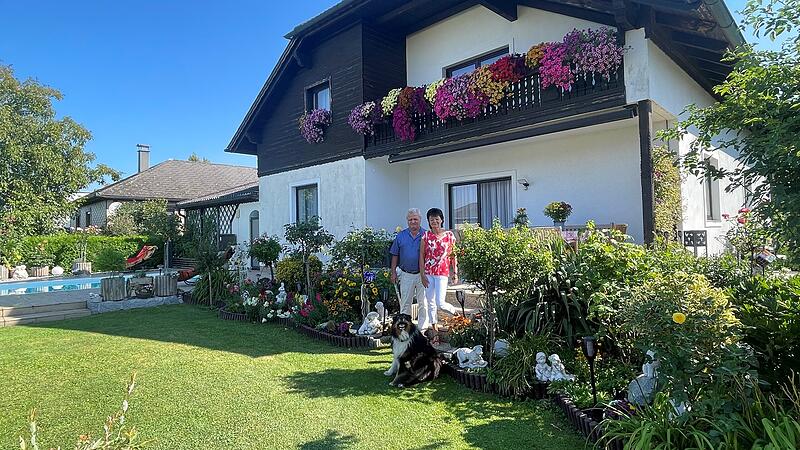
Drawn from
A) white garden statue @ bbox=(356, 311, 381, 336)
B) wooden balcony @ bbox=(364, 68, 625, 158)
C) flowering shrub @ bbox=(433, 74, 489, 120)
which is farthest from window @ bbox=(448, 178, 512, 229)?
white garden statue @ bbox=(356, 311, 381, 336)

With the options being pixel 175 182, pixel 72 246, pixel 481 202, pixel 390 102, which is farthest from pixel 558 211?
pixel 175 182

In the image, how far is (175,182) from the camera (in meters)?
27.4

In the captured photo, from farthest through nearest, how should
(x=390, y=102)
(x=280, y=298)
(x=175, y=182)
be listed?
(x=175, y=182), (x=390, y=102), (x=280, y=298)

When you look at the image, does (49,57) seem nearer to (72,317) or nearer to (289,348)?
(72,317)

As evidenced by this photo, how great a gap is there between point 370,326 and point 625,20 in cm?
606

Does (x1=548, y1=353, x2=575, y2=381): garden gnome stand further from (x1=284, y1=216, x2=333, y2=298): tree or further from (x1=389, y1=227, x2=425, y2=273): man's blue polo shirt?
(x1=284, y1=216, x2=333, y2=298): tree

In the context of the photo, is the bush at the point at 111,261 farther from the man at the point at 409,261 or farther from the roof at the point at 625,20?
the man at the point at 409,261

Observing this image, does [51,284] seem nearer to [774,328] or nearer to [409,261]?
[409,261]

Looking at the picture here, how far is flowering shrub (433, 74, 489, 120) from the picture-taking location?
866cm

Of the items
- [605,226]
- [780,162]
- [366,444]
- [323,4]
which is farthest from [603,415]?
[323,4]

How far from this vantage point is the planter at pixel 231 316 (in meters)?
7.81

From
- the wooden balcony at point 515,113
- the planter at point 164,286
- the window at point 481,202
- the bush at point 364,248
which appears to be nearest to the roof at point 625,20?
the wooden balcony at point 515,113

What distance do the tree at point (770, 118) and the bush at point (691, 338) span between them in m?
0.56

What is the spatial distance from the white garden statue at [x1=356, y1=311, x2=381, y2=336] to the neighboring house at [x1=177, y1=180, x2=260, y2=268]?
10313 mm
